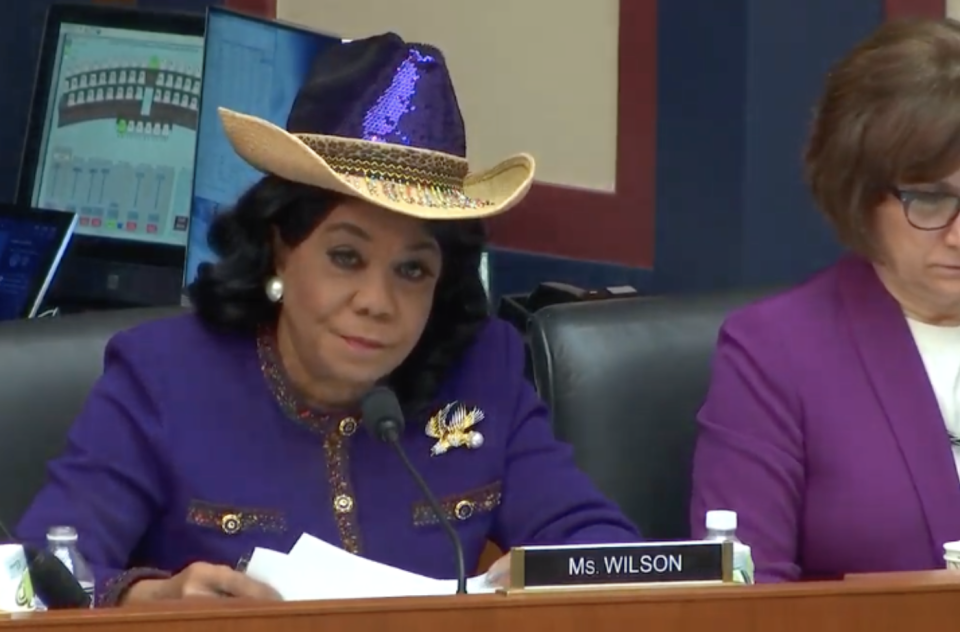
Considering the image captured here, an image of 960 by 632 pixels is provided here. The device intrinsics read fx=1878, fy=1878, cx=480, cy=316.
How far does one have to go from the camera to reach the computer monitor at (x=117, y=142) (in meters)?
2.94

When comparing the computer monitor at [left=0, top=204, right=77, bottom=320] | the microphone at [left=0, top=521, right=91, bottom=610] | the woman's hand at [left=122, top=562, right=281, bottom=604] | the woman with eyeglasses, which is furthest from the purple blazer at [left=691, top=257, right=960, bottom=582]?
the computer monitor at [left=0, top=204, right=77, bottom=320]

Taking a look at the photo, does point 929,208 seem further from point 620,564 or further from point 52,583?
point 52,583

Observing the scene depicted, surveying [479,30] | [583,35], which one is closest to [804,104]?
[583,35]

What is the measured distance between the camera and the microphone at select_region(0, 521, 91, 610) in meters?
1.26

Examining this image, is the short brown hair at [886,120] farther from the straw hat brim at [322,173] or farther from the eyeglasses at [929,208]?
the straw hat brim at [322,173]

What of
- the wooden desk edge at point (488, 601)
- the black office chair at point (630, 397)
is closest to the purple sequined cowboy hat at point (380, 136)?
the black office chair at point (630, 397)

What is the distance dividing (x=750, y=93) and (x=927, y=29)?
883mm

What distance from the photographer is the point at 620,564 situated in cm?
116

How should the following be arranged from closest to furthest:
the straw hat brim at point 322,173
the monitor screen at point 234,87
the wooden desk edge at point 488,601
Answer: the wooden desk edge at point 488,601 → the straw hat brim at point 322,173 → the monitor screen at point 234,87

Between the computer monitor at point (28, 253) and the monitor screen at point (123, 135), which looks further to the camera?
the monitor screen at point (123, 135)

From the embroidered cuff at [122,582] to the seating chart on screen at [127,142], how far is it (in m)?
1.38

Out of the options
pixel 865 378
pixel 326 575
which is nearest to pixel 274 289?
pixel 326 575

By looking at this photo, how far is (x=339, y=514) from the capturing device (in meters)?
1.76

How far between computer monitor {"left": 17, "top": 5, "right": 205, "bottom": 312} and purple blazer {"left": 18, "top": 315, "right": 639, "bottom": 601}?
1130mm
